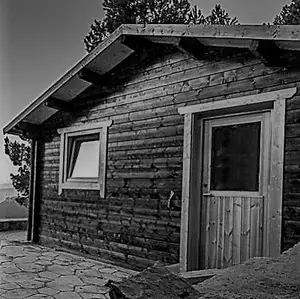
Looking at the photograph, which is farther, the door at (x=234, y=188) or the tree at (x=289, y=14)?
the tree at (x=289, y=14)

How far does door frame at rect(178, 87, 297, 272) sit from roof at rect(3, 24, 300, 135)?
38cm

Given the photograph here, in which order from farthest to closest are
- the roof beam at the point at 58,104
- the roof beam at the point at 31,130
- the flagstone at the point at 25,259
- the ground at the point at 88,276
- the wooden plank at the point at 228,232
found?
the roof beam at the point at 31,130 → the roof beam at the point at 58,104 → the flagstone at the point at 25,259 → the wooden plank at the point at 228,232 → the ground at the point at 88,276

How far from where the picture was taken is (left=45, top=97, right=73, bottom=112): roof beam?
530 cm

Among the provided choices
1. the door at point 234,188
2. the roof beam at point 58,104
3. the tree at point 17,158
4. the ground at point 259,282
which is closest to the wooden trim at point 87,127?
the roof beam at point 58,104

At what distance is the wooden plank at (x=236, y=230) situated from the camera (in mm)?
3475

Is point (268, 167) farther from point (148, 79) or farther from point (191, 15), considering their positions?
point (191, 15)

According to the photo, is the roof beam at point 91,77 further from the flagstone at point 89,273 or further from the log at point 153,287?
the log at point 153,287

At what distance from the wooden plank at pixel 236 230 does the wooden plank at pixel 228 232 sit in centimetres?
3

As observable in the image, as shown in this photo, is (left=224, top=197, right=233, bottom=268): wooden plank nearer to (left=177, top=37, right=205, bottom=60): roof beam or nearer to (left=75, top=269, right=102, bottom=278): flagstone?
(left=75, top=269, right=102, bottom=278): flagstone

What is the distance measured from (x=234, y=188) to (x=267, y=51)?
3.89ft

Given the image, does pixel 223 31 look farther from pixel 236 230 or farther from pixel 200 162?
pixel 236 230

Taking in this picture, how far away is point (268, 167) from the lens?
129 inches

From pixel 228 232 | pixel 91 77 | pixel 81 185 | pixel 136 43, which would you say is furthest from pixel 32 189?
pixel 228 232

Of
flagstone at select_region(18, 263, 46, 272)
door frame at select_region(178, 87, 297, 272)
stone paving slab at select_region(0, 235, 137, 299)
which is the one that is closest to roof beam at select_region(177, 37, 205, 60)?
door frame at select_region(178, 87, 297, 272)
